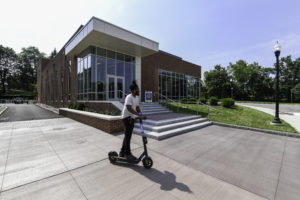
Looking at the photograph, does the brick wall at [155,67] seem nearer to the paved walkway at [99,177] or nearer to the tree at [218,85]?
the paved walkway at [99,177]

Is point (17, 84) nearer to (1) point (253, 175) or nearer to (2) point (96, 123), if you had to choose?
(2) point (96, 123)

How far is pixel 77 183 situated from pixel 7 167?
7.13ft

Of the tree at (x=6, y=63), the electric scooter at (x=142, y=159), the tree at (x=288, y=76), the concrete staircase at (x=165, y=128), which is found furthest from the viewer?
the tree at (x=6, y=63)

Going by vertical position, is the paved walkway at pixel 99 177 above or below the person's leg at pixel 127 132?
below

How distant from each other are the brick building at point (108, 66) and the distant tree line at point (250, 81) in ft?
107

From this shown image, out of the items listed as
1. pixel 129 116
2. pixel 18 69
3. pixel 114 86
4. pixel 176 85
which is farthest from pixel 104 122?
pixel 18 69

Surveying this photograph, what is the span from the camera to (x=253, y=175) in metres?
2.93

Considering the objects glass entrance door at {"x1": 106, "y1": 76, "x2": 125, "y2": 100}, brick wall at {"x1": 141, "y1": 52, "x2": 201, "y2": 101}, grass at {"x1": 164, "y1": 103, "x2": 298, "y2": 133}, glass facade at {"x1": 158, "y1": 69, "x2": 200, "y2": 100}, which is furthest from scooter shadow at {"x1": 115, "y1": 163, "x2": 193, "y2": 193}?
glass facade at {"x1": 158, "y1": 69, "x2": 200, "y2": 100}

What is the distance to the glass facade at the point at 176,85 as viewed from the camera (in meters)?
18.2

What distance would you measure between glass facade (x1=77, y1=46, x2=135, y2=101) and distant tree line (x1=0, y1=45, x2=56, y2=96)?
61.6 meters

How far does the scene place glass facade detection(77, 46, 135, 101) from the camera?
11.7 meters

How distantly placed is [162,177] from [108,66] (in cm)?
1162

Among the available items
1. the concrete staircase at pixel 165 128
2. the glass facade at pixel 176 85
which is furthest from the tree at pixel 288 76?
the concrete staircase at pixel 165 128

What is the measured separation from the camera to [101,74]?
39.2ft
